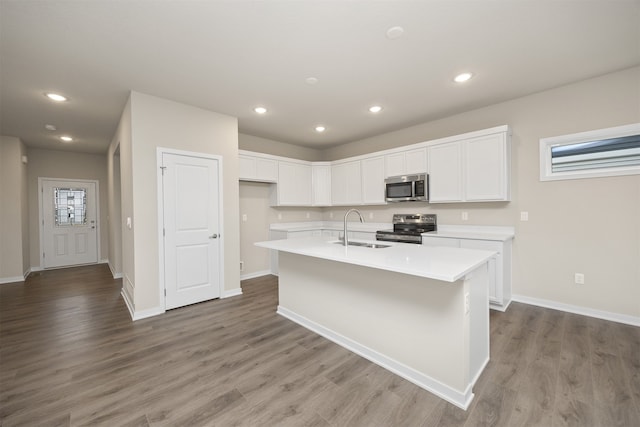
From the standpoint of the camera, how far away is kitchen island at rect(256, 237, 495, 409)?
175 centimetres

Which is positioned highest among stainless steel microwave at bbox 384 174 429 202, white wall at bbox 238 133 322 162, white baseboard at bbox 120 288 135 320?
white wall at bbox 238 133 322 162

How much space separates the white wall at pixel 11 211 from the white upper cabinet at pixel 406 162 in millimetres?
6955

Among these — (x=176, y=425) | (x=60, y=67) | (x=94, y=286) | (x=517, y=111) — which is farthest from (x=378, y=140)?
(x=94, y=286)

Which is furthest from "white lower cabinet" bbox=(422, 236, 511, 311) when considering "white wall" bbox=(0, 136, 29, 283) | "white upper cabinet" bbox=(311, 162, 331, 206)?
"white wall" bbox=(0, 136, 29, 283)

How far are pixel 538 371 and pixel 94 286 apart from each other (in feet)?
20.7

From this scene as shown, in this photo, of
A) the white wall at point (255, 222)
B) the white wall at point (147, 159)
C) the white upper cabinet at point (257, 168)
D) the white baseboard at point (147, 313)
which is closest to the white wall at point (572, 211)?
the white upper cabinet at point (257, 168)

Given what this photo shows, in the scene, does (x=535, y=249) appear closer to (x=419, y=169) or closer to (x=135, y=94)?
(x=419, y=169)

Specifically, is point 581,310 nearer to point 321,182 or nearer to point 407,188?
point 407,188

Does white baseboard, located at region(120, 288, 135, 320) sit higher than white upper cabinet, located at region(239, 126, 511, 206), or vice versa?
white upper cabinet, located at region(239, 126, 511, 206)

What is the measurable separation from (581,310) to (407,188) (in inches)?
103

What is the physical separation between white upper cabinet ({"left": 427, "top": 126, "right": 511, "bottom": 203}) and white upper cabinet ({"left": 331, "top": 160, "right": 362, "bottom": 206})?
146 centimetres

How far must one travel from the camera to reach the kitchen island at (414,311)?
1.75m

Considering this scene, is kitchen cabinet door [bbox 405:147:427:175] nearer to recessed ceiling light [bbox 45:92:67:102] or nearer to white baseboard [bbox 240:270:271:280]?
white baseboard [bbox 240:270:271:280]

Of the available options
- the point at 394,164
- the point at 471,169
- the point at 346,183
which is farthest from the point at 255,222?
the point at 471,169
